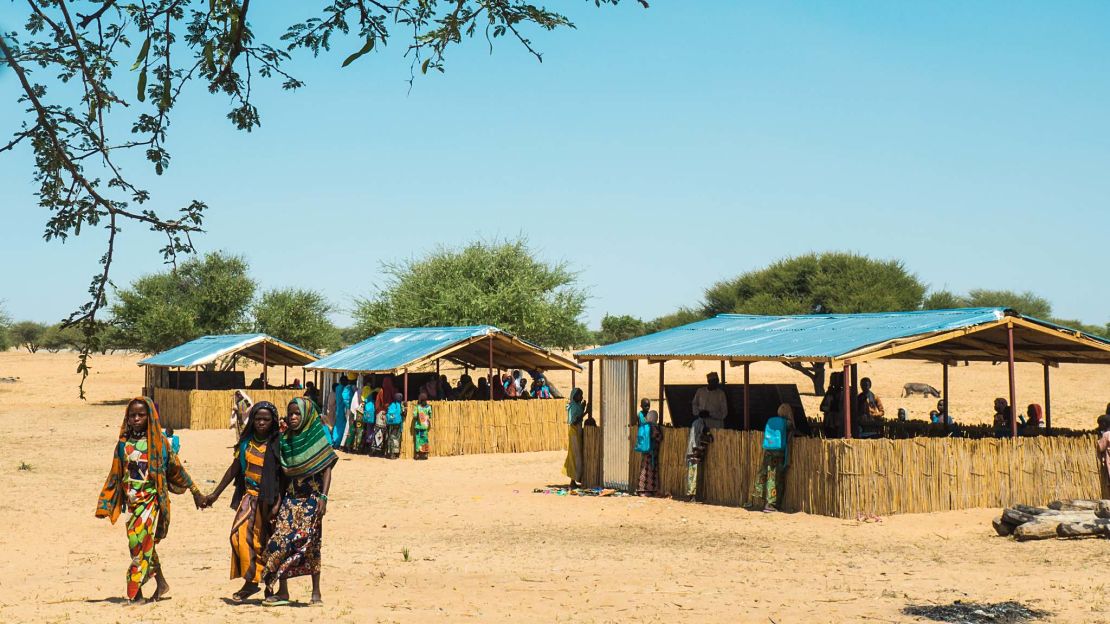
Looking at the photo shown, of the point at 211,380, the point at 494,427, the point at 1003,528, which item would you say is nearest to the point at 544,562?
the point at 1003,528

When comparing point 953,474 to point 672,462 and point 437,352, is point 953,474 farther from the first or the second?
point 437,352

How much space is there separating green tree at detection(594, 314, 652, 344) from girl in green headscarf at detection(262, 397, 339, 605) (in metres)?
75.7

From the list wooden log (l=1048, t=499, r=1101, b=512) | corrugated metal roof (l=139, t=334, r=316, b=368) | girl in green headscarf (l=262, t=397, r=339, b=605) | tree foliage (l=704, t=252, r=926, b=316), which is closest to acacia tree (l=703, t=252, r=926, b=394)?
tree foliage (l=704, t=252, r=926, b=316)

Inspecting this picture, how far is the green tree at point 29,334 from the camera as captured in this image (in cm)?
10006

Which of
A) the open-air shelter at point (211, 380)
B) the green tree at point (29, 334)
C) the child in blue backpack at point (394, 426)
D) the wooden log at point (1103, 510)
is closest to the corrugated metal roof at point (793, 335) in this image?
the wooden log at point (1103, 510)

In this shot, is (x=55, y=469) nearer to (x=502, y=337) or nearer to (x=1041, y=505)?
(x=502, y=337)

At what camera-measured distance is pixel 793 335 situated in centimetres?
1598

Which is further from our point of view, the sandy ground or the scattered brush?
the sandy ground

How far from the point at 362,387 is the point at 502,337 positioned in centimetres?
304

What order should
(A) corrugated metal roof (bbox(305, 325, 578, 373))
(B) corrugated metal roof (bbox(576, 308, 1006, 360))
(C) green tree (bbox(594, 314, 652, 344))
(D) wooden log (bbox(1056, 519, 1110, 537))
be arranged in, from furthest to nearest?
(C) green tree (bbox(594, 314, 652, 344))
(A) corrugated metal roof (bbox(305, 325, 578, 373))
(B) corrugated metal roof (bbox(576, 308, 1006, 360))
(D) wooden log (bbox(1056, 519, 1110, 537))

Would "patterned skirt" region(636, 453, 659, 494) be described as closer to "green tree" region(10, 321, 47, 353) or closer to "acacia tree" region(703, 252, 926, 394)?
"acacia tree" region(703, 252, 926, 394)

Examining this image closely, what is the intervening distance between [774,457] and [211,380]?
25789 millimetres

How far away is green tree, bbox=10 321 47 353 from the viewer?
328 feet

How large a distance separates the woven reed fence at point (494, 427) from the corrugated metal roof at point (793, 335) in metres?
5.35
